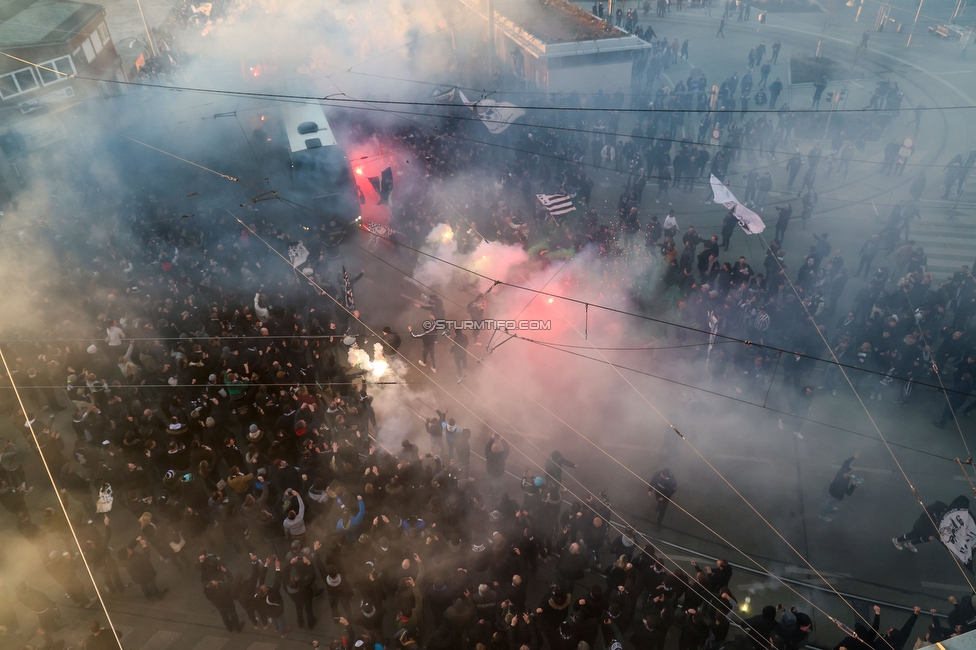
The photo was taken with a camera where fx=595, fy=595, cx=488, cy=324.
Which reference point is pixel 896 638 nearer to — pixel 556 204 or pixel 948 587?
pixel 948 587

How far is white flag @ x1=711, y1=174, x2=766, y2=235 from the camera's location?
13383mm

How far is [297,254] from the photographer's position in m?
15.4

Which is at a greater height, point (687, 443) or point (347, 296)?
point (347, 296)

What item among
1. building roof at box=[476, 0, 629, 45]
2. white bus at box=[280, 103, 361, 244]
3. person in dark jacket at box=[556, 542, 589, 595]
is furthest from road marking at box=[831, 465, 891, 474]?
building roof at box=[476, 0, 629, 45]

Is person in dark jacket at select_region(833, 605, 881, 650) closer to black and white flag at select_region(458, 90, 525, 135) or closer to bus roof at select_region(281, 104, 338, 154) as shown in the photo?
black and white flag at select_region(458, 90, 525, 135)

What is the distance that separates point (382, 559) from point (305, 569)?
1015mm

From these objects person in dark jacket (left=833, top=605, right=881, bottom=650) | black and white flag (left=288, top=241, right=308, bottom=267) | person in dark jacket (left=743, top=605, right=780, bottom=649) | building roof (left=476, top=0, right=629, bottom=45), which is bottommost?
person in dark jacket (left=743, top=605, right=780, bottom=649)

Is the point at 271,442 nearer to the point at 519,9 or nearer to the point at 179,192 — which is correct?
the point at 179,192

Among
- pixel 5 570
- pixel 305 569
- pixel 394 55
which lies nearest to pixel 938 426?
pixel 305 569

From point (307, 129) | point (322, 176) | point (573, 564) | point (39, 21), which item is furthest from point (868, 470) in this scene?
point (39, 21)

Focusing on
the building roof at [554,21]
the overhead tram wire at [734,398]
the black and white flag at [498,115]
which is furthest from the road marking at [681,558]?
the building roof at [554,21]

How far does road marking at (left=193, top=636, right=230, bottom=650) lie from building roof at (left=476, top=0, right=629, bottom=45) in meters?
22.5

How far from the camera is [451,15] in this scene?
106 ft

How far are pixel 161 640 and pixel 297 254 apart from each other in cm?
944
